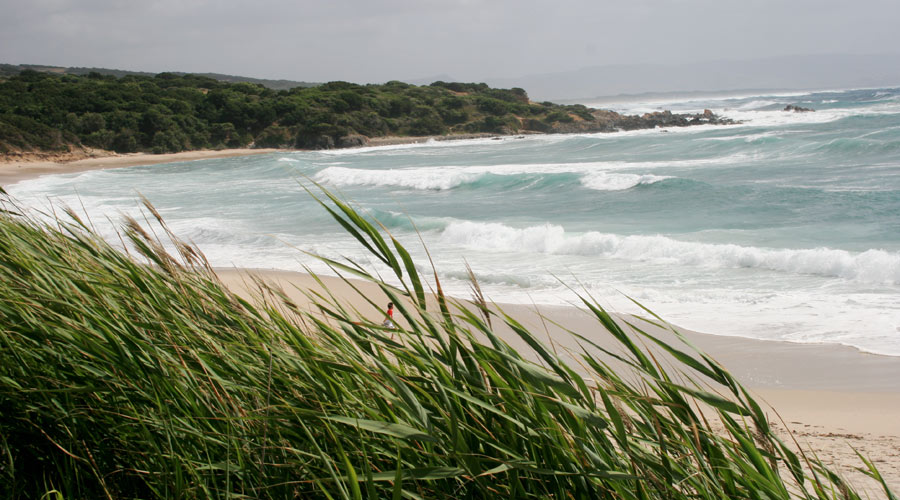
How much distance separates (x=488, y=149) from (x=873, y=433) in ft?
128

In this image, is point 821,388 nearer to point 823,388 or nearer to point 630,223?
point 823,388

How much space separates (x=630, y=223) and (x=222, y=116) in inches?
1859

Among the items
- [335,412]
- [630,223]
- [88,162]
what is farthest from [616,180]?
[88,162]

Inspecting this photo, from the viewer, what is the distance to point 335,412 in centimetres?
146

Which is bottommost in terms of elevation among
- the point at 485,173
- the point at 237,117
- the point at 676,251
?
the point at 676,251

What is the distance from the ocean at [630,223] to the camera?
31.0ft

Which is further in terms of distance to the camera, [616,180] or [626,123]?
[626,123]

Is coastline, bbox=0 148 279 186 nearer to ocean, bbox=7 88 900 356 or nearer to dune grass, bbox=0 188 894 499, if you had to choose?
ocean, bbox=7 88 900 356

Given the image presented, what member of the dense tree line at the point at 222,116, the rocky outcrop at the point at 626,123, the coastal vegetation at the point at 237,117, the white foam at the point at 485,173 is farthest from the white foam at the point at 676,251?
the rocky outcrop at the point at 626,123

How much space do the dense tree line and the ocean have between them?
1515cm

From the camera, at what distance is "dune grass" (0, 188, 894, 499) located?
4.50ft

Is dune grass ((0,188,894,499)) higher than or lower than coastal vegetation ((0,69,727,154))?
lower

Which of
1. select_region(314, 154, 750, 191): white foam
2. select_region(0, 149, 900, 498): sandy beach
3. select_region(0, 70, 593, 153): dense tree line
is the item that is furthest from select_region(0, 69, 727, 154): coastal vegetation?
select_region(0, 149, 900, 498): sandy beach

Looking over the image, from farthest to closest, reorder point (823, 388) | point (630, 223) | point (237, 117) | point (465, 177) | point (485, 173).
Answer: point (237, 117) → point (485, 173) → point (465, 177) → point (630, 223) → point (823, 388)
